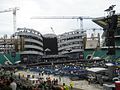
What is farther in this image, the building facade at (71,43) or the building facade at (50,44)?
the building facade at (50,44)

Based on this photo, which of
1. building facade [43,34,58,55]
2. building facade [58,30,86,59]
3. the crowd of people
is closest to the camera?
the crowd of people

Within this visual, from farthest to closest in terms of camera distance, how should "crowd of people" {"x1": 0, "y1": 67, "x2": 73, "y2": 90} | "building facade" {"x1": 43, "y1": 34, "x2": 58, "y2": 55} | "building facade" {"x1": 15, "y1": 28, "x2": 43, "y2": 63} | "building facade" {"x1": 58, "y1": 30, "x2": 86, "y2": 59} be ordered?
"building facade" {"x1": 43, "y1": 34, "x2": 58, "y2": 55} → "building facade" {"x1": 58, "y1": 30, "x2": 86, "y2": 59} → "building facade" {"x1": 15, "y1": 28, "x2": 43, "y2": 63} → "crowd of people" {"x1": 0, "y1": 67, "x2": 73, "y2": 90}

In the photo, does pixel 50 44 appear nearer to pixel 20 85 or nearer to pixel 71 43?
pixel 71 43

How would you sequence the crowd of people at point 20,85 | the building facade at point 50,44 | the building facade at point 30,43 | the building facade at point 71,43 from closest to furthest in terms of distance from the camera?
the crowd of people at point 20,85 → the building facade at point 30,43 → the building facade at point 71,43 → the building facade at point 50,44

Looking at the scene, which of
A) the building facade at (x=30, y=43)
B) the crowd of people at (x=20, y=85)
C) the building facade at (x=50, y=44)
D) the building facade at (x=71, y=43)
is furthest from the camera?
the building facade at (x=50, y=44)

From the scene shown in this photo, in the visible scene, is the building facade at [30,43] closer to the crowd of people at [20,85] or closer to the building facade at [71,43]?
the building facade at [71,43]

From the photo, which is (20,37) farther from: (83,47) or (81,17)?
(81,17)

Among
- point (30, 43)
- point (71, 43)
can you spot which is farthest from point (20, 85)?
point (71, 43)

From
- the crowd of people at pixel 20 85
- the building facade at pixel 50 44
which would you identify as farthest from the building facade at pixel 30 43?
the crowd of people at pixel 20 85

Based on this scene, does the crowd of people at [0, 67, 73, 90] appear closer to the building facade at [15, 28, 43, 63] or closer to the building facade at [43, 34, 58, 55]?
the building facade at [15, 28, 43, 63]

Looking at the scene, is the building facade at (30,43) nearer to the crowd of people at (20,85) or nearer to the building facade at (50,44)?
the building facade at (50,44)

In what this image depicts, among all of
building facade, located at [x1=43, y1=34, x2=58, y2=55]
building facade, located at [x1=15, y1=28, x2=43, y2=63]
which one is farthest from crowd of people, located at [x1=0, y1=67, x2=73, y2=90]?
building facade, located at [x1=43, y1=34, x2=58, y2=55]

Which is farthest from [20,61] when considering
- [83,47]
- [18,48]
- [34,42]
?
[83,47]

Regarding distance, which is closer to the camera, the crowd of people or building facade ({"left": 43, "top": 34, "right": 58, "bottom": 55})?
the crowd of people
